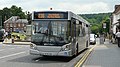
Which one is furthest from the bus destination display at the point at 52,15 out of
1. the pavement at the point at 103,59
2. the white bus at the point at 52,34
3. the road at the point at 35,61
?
the pavement at the point at 103,59

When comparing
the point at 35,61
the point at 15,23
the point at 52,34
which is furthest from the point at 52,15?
the point at 15,23

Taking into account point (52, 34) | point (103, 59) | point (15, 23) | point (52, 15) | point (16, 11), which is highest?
point (16, 11)

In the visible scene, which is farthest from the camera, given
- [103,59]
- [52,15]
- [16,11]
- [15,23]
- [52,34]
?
[15,23]

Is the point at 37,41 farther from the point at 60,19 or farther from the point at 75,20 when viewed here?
the point at 75,20

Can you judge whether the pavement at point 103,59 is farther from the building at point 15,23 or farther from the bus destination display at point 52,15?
the building at point 15,23

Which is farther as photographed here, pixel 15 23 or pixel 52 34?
pixel 15 23

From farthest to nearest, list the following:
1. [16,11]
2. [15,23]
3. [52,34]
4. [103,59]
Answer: [15,23]
[16,11]
[103,59]
[52,34]

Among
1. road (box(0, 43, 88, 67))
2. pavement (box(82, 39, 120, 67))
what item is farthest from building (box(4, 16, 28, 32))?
road (box(0, 43, 88, 67))

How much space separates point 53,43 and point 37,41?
0.88 m

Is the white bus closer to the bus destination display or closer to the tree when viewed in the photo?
the bus destination display

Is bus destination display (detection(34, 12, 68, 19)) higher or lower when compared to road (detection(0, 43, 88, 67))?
higher

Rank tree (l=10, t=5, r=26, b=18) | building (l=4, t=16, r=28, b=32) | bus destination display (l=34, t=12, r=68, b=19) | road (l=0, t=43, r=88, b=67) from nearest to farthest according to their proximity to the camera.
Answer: road (l=0, t=43, r=88, b=67), bus destination display (l=34, t=12, r=68, b=19), building (l=4, t=16, r=28, b=32), tree (l=10, t=5, r=26, b=18)

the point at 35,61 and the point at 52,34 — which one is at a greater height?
the point at 52,34

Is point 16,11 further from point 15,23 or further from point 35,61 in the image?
point 35,61
